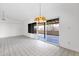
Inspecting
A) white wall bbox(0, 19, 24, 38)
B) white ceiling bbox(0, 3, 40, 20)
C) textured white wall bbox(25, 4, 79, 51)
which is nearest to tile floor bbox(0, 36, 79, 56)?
textured white wall bbox(25, 4, 79, 51)

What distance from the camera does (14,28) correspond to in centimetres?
1342

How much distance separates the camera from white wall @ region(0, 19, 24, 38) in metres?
12.9

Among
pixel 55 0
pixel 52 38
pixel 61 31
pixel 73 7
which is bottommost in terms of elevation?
pixel 52 38

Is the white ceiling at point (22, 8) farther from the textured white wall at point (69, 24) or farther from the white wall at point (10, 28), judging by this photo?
the white wall at point (10, 28)

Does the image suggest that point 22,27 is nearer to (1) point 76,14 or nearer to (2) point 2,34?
(2) point 2,34

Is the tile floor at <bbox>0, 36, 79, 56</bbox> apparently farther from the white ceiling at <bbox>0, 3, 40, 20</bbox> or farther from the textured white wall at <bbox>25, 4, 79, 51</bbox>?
the white ceiling at <bbox>0, 3, 40, 20</bbox>

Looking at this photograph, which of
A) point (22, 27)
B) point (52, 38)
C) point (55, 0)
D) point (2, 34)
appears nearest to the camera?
point (55, 0)

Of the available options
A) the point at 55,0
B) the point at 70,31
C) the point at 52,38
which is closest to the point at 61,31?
the point at 70,31

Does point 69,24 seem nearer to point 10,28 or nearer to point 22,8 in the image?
point 22,8

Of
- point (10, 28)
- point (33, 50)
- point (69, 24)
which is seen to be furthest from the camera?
point (10, 28)

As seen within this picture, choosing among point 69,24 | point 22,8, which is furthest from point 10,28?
point 69,24

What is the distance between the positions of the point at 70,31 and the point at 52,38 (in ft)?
8.55

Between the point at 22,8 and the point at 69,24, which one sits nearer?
the point at 69,24

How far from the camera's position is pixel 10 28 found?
1323 centimetres
